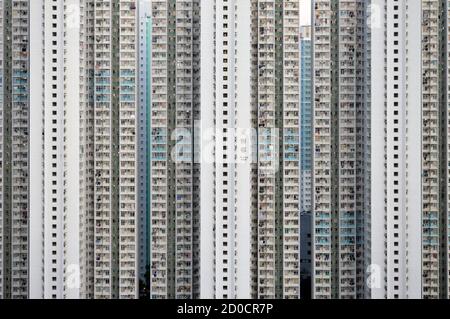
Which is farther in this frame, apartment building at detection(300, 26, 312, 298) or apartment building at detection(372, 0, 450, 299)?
apartment building at detection(300, 26, 312, 298)

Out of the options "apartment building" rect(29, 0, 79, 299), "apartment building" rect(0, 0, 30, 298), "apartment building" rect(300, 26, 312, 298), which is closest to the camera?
"apartment building" rect(29, 0, 79, 299)

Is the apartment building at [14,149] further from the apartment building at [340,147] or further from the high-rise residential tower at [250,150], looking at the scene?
the apartment building at [340,147]

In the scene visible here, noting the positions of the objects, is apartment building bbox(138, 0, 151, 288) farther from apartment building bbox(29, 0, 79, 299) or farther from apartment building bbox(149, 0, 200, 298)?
apartment building bbox(29, 0, 79, 299)

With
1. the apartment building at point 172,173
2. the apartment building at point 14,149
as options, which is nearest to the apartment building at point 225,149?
the apartment building at point 172,173

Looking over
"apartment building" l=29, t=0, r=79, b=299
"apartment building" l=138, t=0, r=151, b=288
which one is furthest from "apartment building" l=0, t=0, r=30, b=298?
"apartment building" l=138, t=0, r=151, b=288

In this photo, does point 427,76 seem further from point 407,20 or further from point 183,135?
point 183,135

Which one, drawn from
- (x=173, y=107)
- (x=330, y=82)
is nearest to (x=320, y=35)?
(x=330, y=82)

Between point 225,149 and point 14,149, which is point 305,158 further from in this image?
point 14,149

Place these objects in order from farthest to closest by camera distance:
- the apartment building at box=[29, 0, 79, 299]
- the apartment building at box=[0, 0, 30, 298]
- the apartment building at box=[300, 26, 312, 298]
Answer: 1. the apartment building at box=[300, 26, 312, 298]
2. the apartment building at box=[0, 0, 30, 298]
3. the apartment building at box=[29, 0, 79, 299]
